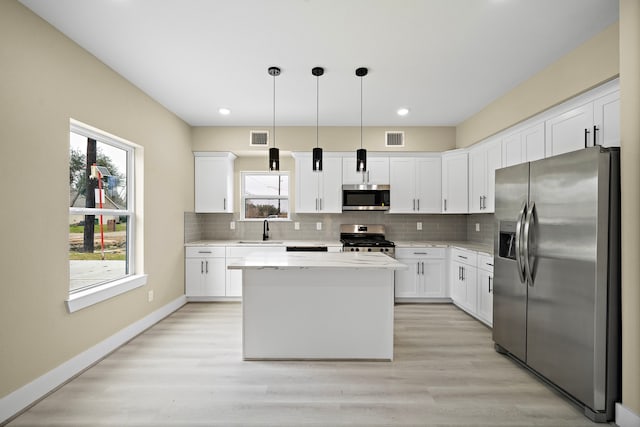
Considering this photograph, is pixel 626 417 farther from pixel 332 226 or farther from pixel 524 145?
pixel 332 226

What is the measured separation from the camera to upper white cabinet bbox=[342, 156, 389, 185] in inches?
198

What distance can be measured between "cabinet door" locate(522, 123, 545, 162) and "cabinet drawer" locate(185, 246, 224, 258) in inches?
162

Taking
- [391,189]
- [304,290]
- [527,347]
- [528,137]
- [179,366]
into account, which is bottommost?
[179,366]

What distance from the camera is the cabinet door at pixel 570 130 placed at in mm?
2616

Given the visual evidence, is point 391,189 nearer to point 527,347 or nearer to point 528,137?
point 528,137

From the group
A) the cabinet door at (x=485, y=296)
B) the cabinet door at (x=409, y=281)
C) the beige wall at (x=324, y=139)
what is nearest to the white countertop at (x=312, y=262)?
the cabinet door at (x=485, y=296)

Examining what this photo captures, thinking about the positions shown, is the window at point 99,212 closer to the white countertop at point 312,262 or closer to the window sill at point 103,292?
the window sill at point 103,292

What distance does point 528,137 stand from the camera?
339 centimetres

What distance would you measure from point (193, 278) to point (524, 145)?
4.65 m

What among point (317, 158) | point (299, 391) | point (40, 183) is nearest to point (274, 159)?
point (317, 158)

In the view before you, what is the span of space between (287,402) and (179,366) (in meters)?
1.11

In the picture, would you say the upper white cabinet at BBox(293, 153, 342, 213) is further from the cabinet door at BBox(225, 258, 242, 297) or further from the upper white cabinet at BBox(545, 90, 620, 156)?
the upper white cabinet at BBox(545, 90, 620, 156)

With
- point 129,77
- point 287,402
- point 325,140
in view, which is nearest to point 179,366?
point 287,402

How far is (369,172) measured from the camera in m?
5.04
